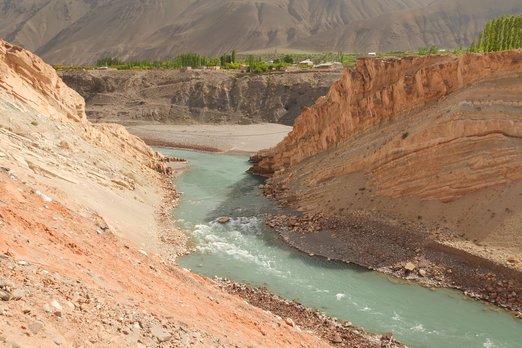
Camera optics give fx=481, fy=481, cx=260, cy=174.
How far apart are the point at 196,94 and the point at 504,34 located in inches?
2043

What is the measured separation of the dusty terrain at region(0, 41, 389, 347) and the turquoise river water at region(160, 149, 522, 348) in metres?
1.60

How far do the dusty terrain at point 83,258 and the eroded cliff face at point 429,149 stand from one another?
10000 millimetres

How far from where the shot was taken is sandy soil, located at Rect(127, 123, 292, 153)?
58797 mm

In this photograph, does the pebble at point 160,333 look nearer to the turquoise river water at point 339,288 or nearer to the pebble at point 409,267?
the turquoise river water at point 339,288

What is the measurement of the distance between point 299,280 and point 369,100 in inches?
607

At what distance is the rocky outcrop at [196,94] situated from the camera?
246 ft

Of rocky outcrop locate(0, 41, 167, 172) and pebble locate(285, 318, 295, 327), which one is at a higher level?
Result: rocky outcrop locate(0, 41, 167, 172)

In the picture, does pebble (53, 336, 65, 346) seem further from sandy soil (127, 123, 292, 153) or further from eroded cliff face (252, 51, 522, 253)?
sandy soil (127, 123, 292, 153)

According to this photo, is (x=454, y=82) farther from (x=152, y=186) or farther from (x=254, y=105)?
(x=254, y=105)

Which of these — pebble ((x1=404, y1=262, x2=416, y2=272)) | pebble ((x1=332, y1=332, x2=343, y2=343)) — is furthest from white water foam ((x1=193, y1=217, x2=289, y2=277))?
pebble ((x1=332, y1=332, x2=343, y2=343))

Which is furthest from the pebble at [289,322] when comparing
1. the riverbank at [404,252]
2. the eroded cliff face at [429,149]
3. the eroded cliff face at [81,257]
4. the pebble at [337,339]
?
the eroded cliff face at [429,149]

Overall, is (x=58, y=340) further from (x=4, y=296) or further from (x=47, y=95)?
(x=47, y=95)

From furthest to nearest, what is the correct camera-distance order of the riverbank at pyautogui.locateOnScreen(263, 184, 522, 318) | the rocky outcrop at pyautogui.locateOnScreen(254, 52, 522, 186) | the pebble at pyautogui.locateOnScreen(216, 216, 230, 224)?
the pebble at pyautogui.locateOnScreen(216, 216, 230, 224)
the rocky outcrop at pyautogui.locateOnScreen(254, 52, 522, 186)
the riverbank at pyautogui.locateOnScreen(263, 184, 522, 318)

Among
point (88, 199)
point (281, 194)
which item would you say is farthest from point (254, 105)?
point (88, 199)
